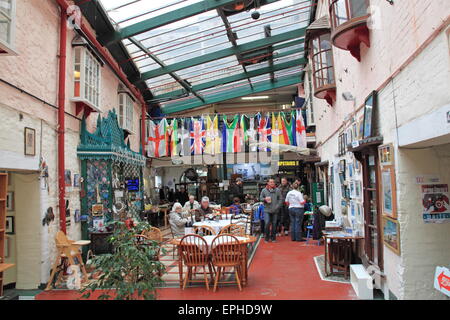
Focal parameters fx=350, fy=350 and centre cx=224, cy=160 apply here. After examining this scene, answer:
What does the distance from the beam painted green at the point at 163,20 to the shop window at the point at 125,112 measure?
2.33 m

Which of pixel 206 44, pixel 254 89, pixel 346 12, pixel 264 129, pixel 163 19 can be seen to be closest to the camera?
pixel 346 12

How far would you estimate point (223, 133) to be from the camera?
47.5ft

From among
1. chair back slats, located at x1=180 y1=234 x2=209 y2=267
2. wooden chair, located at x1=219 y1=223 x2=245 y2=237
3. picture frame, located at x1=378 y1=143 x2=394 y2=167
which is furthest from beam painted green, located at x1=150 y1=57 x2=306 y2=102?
picture frame, located at x1=378 y1=143 x2=394 y2=167

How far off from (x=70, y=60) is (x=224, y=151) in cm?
774

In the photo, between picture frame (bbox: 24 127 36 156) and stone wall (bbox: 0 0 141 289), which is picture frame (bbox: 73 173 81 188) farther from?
picture frame (bbox: 24 127 36 156)

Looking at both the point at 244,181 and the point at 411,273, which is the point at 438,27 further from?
the point at 244,181

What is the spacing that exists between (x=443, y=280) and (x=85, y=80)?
7541 millimetres

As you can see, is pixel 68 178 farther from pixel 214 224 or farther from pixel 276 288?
pixel 276 288

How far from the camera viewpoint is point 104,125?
9.45 metres

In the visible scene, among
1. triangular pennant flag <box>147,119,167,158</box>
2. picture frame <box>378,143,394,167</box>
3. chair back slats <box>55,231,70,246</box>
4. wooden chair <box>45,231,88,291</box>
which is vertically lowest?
wooden chair <box>45,231,88,291</box>

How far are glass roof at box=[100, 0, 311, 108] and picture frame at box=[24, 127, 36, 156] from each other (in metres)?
4.09

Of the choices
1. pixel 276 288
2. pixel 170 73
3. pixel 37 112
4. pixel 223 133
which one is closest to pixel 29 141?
pixel 37 112

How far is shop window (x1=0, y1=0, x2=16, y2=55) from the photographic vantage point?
4750 mm
